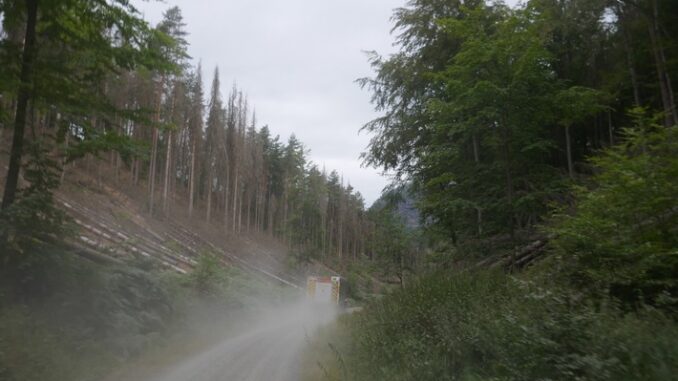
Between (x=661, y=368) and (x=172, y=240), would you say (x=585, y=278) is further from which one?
(x=172, y=240)

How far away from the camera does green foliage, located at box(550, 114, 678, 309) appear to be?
6512mm

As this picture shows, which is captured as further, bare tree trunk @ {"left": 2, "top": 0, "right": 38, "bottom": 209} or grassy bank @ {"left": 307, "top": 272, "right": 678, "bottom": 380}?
bare tree trunk @ {"left": 2, "top": 0, "right": 38, "bottom": 209}

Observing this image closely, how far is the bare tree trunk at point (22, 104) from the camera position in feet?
32.1

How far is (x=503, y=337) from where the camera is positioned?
554 centimetres

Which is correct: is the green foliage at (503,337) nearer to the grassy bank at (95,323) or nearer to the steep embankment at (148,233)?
the grassy bank at (95,323)

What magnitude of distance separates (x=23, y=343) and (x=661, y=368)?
29.9 ft

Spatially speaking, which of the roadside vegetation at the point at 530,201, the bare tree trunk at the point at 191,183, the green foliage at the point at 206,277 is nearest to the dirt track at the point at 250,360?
the roadside vegetation at the point at 530,201

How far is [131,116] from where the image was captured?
1084 centimetres

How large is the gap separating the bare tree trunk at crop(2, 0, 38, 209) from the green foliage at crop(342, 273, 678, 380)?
7786mm

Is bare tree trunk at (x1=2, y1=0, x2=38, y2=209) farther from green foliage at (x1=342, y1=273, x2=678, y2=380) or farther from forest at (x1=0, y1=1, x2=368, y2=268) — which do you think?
green foliage at (x1=342, y1=273, x2=678, y2=380)

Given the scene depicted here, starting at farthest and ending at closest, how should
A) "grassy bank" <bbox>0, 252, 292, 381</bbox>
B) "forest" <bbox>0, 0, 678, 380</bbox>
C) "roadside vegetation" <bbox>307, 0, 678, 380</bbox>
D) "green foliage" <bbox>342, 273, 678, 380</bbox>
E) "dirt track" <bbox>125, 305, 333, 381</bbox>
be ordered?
"dirt track" <bbox>125, 305, 333, 381</bbox>
"grassy bank" <bbox>0, 252, 292, 381</bbox>
"forest" <bbox>0, 0, 678, 380</bbox>
"roadside vegetation" <bbox>307, 0, 678, 380</bbox>
"green foliage" <bbox>342, 273, 678, 380</bbox>

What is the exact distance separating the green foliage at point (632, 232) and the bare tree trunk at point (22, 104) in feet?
34.7

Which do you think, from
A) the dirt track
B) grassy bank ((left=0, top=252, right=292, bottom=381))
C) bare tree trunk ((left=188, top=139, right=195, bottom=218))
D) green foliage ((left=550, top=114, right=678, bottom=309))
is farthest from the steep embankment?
green foliage ((left=550, top=114, right=678, bottom=309))

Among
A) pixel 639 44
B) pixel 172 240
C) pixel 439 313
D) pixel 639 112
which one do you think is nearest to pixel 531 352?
pixel 439 313
